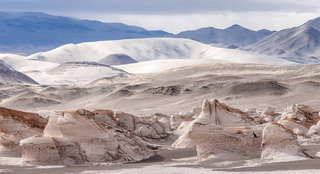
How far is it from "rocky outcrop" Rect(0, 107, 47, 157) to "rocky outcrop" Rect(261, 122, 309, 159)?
256 inches

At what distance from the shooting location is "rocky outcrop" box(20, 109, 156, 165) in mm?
10453

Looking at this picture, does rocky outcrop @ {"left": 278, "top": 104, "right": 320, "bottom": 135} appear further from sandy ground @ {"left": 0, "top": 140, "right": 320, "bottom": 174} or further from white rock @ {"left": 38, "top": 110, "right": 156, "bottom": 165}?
white rock @ {"left": 38, "top": 110, "right": 156, "bottom": 165}

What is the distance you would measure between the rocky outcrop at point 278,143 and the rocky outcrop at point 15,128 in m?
6.51

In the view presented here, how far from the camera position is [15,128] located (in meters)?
13.6

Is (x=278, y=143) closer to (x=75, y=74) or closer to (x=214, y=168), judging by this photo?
(x=214, y=168)

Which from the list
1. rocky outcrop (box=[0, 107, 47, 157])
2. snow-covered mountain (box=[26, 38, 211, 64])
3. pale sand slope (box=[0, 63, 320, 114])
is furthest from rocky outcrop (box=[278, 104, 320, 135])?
snow-covered mountain (box=[26, 38, 211, 64])

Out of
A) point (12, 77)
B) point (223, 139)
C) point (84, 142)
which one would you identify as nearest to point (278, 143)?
point (223, 139)

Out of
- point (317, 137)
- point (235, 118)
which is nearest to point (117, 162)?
point (235, 118)

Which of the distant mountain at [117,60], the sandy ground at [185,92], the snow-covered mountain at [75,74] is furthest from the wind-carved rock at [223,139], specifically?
the distant mountain at [117,60]

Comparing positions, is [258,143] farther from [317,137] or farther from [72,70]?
[72,70]

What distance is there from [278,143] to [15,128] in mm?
7747

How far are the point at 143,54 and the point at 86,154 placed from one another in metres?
172

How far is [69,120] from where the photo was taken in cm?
1152

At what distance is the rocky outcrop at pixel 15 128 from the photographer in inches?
480
